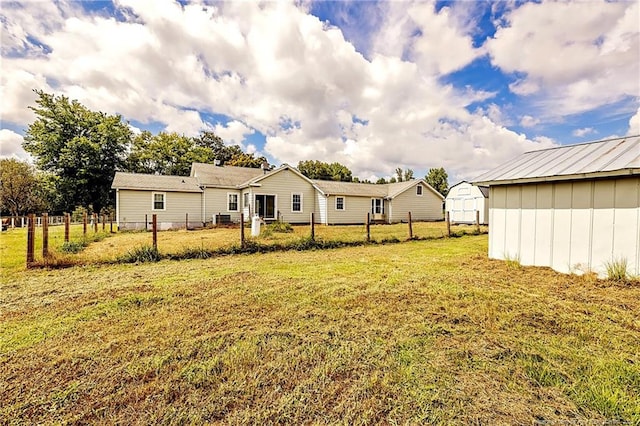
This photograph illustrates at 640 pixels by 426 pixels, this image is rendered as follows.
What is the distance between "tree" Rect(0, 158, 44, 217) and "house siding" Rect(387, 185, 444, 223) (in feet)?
128

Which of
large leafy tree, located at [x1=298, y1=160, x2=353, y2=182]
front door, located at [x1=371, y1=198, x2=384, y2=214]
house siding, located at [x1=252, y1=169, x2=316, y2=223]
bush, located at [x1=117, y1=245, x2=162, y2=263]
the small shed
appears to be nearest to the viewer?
bush, located at [x1=117, y1=245, x2=162, y2=263]

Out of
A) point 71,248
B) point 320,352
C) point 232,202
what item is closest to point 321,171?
point 232,202

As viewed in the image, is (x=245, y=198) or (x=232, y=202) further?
(x=232, y=202)

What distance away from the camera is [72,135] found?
1053 inches

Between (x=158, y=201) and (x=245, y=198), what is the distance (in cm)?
559

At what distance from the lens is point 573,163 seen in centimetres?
614

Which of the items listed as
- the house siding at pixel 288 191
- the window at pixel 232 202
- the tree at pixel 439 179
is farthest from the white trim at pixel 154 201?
the tree at pixel 439 179

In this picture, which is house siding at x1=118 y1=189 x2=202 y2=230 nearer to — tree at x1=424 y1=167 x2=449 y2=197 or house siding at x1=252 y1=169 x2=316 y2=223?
house siding at x1=252 y1=169 x2=316 y2=223

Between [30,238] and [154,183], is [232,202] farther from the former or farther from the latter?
[30,238]

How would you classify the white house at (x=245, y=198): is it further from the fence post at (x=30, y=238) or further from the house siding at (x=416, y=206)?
the fence post at (x=30, y=238)

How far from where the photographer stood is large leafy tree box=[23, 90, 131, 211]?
25.2 metres

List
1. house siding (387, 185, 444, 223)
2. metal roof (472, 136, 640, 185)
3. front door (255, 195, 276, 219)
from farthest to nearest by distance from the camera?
house siding (387, 185, 444, 223), front door (255, 195, 276, 219), metal roof (472, 136, 640, 185)

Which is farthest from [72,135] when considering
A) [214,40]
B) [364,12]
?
[364,12]

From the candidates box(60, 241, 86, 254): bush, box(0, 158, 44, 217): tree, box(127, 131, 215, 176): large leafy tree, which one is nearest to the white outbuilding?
box(60, 241, 86, 254): bush
